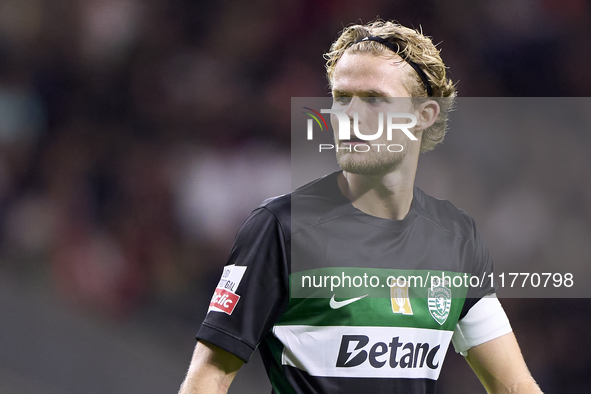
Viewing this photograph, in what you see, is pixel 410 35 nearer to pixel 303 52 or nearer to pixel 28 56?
pixel 303 52

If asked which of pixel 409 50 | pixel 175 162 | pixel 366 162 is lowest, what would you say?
pixel 366 162

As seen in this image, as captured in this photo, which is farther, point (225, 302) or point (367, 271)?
point (367, 271)

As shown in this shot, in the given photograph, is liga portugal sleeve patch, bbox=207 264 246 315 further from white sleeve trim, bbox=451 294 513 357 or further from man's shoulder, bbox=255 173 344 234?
white sleeve trim, bbox=451 294 513 357

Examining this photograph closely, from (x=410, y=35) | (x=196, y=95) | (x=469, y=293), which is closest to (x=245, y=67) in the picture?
(x=196, y=95)

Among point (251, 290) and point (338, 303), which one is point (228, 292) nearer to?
point (251, 290)

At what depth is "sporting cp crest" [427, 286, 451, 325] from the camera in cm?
203

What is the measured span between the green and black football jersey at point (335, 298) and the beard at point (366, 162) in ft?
0.37

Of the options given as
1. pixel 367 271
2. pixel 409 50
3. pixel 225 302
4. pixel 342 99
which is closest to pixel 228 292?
pixel 225 302

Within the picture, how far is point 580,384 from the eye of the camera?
3896mm

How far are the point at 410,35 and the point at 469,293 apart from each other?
89 centimetres

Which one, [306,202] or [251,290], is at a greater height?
[306,202]

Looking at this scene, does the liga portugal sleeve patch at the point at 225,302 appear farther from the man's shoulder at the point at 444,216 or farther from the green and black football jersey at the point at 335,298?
the man's shoulder at the point at 444,216

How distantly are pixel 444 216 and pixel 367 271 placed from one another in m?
0.42

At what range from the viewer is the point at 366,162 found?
203 centimetres
